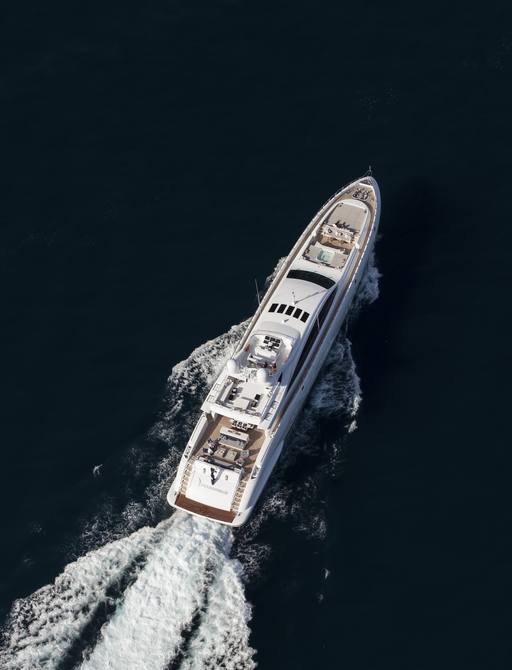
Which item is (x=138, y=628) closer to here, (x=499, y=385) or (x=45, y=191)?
(x=499, y=385)

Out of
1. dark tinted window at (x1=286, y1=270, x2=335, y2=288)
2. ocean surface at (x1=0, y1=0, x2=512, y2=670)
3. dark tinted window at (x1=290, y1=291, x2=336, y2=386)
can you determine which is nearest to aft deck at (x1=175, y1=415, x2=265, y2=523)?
ocean surface at (x1=0, y1=0, x2=512, y2=670)

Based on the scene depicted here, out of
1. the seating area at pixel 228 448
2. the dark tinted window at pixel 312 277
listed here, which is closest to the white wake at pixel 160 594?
the seating area at pixel 228 448

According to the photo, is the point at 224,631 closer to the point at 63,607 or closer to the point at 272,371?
the point at 63,607

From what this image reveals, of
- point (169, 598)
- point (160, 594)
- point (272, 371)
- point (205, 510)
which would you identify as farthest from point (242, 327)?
point (169, 598)

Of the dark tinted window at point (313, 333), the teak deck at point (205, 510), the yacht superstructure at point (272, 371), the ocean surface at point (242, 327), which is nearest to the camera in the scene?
the ocean surface at point (242, 327)

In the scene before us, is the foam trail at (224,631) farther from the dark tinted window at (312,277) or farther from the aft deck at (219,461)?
the dark tinted window at (312,277)

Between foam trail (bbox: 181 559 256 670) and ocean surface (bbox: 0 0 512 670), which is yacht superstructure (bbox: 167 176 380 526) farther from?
foam trail (bbox: 181 559 256 670)

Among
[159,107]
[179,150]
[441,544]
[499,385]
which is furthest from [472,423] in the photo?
[159,107]
